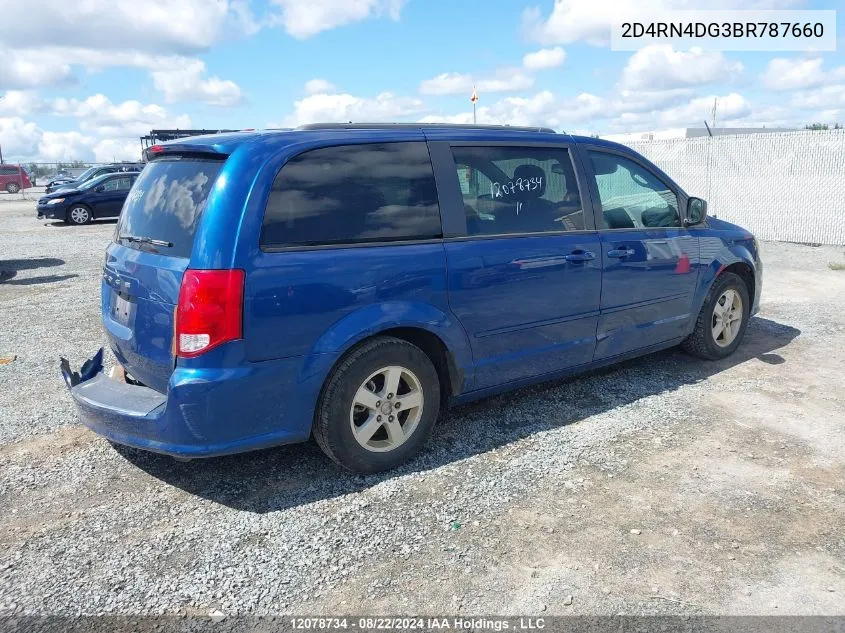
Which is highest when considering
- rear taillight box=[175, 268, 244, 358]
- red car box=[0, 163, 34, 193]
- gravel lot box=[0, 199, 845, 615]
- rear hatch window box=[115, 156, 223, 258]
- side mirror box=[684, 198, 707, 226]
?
red car box=[0, 163, 34, 193]

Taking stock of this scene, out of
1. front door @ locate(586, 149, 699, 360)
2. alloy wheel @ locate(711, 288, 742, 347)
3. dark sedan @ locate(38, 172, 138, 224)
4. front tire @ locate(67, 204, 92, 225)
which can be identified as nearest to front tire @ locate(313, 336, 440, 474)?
front door @ locate(586, 149, 699, 360)

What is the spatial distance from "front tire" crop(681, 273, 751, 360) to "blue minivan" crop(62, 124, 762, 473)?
1.04 meters

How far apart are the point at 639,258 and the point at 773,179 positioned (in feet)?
34.1

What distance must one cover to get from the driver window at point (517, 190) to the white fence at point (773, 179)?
10.1 m

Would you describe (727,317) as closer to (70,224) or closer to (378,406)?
(378,406)

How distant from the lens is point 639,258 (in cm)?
481

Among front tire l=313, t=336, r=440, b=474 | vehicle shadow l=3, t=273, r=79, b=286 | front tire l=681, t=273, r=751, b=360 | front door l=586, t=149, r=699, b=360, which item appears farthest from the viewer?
vehicle shadow l=3, t=273, r=79, b=286

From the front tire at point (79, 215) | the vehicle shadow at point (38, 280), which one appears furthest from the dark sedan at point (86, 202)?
the vehicle shadow at point (38, 280)

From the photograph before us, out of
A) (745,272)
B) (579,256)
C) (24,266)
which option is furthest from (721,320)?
(24,266)

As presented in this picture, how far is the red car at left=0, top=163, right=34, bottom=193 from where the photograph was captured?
139 ft

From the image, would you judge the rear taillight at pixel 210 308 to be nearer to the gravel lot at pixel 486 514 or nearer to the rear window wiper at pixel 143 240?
the rear window wiper at pixel 143 240

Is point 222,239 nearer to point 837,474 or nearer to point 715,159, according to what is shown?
point 837,474

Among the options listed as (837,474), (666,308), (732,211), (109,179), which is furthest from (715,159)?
(109,179)

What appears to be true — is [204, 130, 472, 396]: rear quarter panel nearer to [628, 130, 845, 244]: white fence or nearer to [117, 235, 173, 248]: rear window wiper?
[117, 235, 173, 248]: rear window wiper
